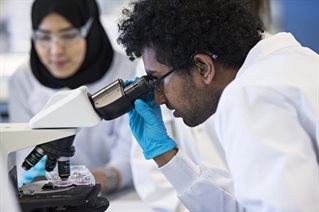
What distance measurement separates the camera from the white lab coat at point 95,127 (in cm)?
239

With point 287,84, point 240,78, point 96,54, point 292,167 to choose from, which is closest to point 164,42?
point 240,78

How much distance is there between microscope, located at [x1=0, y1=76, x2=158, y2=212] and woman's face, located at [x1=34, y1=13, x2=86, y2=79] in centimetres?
108

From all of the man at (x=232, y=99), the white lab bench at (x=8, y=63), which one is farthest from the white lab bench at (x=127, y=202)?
the white lab bench at (x=8, y=63)

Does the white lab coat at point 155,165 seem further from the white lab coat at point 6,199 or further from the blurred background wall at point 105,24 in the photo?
the blurred background wall at point 105,24

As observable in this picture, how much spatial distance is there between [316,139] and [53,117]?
57 centimetres

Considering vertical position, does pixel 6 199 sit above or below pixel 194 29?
below

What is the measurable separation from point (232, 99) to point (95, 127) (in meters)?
1.33

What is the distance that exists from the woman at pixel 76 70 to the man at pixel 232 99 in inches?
30.7

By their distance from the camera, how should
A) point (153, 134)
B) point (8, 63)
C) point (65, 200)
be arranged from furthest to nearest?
1. point (8, 63)
2. point (153, 134)
3. point (65, 200)

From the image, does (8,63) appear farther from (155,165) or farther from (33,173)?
(33,173)

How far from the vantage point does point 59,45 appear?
239 cm

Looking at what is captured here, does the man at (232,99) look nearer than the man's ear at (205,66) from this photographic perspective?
Yes

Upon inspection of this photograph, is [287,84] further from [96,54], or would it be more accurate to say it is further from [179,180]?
[96,54]

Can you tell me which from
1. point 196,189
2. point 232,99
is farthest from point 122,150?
point 232,99
